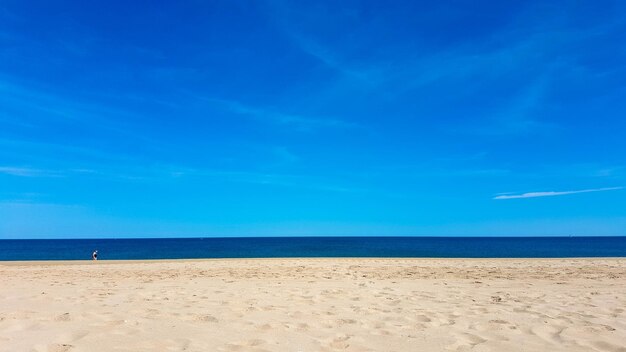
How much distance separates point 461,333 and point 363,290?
4.31 m

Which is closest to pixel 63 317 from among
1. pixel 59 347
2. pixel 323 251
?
pixel 59 347

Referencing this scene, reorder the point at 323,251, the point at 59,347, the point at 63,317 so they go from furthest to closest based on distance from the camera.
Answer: the point at 323,251, the point at 63,317, the point at 59,347

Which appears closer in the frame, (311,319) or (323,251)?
(311,319)

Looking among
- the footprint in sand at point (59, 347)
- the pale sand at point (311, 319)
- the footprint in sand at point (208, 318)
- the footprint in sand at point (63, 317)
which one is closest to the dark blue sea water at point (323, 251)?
the pale sand at point (311, 319)

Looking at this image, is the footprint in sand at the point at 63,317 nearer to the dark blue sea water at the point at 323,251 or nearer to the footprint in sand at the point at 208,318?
the footprint in sand at the point at 208,318

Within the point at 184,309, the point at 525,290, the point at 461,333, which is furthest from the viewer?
the point at 525,290

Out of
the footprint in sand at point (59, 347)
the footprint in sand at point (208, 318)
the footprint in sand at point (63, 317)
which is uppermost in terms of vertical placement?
the footprint in sand at point (63, 317)

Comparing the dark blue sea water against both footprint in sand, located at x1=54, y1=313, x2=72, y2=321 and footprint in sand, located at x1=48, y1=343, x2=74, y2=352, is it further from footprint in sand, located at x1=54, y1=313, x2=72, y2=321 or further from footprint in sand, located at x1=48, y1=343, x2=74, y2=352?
footprint in sand, located at x1=48, y1=343, x2=74, y2=352

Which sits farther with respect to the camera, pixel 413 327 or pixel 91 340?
pixel 413 327

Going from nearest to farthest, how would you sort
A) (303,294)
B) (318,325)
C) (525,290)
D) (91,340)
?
(91,340)
(318,325)
(303,294)
(525,290)

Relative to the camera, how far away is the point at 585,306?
7.10 m

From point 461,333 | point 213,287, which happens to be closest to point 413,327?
point 461,333

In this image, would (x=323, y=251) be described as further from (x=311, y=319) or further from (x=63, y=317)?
(x=63, y=317)

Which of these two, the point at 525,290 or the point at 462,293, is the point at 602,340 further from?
the point at 525,290
